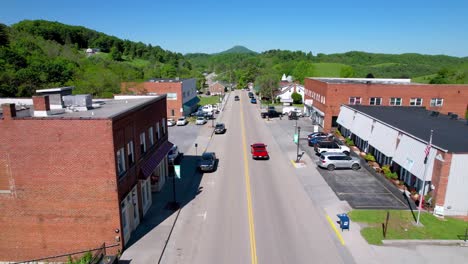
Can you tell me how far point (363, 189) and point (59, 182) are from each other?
2142cm

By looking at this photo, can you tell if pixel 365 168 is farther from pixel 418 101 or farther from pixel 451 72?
pixel 451 72

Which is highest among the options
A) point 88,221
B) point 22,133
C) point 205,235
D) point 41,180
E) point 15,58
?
point 15,58

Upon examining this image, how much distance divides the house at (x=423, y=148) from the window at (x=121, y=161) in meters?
18.5

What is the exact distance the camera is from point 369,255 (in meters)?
16.0

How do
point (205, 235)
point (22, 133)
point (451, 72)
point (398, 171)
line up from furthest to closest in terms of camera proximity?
point (451, 72), point (398, 171), point (205, 235), point (22, 133)

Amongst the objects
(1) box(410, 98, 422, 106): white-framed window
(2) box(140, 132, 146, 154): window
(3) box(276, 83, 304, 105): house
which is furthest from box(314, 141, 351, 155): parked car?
(3) box(276, 83, 304, 105): house

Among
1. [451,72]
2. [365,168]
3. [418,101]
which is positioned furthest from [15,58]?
[451,72]

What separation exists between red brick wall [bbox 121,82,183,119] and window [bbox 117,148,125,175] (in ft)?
136

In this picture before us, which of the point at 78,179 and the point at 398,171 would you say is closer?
the point at 78,179

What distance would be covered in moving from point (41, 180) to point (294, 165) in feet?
73.2

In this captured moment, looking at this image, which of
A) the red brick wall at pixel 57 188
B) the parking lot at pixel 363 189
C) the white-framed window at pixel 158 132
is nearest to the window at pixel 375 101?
the parking lot at pixel 363 189

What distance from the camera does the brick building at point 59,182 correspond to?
587 inches

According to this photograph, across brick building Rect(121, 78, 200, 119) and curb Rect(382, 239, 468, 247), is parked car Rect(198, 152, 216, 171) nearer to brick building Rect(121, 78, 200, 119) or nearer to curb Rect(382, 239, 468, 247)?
curb Rect(382, 239, 468, 247)

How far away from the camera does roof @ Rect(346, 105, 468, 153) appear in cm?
2214
